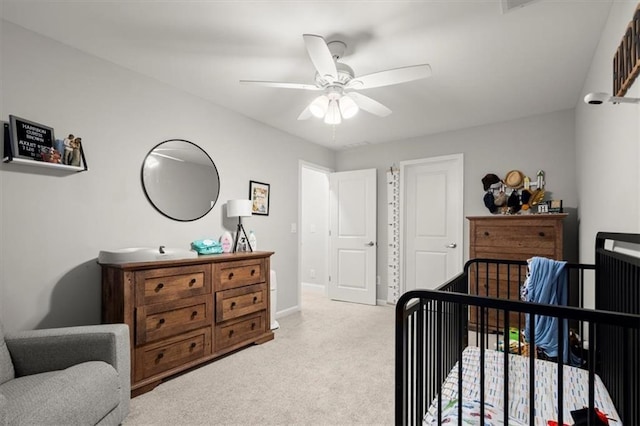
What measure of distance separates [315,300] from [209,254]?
7.79ft

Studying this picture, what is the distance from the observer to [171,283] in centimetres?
237

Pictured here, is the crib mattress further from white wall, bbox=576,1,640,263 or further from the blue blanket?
white wall, bbox=576,1,640,263

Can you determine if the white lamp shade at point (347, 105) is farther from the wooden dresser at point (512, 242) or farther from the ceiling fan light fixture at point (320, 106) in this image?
the wooden dresser at point (512, 242)

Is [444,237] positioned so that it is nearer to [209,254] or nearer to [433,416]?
[209,254]

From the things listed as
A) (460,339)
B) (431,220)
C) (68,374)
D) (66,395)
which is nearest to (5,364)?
(68,374)

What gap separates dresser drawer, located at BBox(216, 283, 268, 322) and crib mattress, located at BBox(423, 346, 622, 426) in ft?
6.17

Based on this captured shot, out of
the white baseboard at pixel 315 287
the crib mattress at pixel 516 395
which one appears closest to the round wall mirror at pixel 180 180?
the crib mattress at pixel 516 395

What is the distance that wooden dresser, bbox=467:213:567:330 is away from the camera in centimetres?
305

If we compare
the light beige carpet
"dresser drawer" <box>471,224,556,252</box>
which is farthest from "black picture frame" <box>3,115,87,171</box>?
"dresser drawer" <box>471,224,556,252</box>

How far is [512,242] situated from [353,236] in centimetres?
217

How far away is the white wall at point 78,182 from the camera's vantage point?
1.99m

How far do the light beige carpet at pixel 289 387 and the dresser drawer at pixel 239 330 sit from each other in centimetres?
12

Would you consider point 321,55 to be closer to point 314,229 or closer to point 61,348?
point 61,348

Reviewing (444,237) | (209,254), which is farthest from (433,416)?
(444,237)
